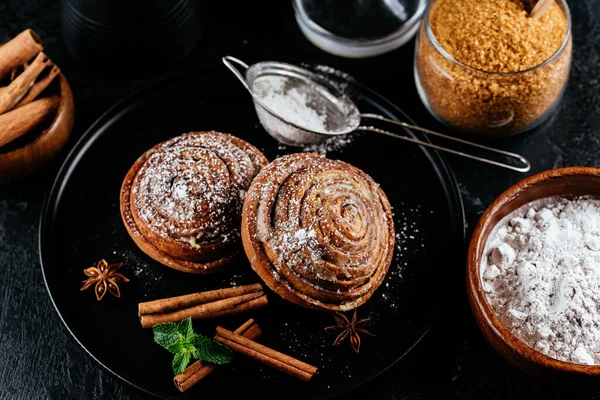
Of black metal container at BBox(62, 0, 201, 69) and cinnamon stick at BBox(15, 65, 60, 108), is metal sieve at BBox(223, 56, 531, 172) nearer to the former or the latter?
black metal container at BBox(62, 0, 201, 69)

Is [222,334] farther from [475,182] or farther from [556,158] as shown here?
[556,158]

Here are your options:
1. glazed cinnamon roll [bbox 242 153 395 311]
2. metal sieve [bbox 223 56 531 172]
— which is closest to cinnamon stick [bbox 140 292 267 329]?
glazed cinnamon roll [bbox 242 153 395 311]

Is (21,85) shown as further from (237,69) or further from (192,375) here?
(192,375)

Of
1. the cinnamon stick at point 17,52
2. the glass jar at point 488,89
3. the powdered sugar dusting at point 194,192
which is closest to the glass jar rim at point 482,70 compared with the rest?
the glass jar at point 488,89

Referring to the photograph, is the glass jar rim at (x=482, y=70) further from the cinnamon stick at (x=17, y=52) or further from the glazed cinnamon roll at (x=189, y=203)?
the cinnamon stick at (x=17, y=52)

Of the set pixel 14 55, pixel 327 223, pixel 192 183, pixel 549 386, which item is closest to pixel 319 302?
pixel 327 223

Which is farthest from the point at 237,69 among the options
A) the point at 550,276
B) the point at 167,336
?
the point at 550,276

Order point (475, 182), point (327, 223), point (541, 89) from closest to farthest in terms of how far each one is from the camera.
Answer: point (327, 223)
point (541, 89)
point (475, 182)

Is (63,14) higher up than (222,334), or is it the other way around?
(63,14)
